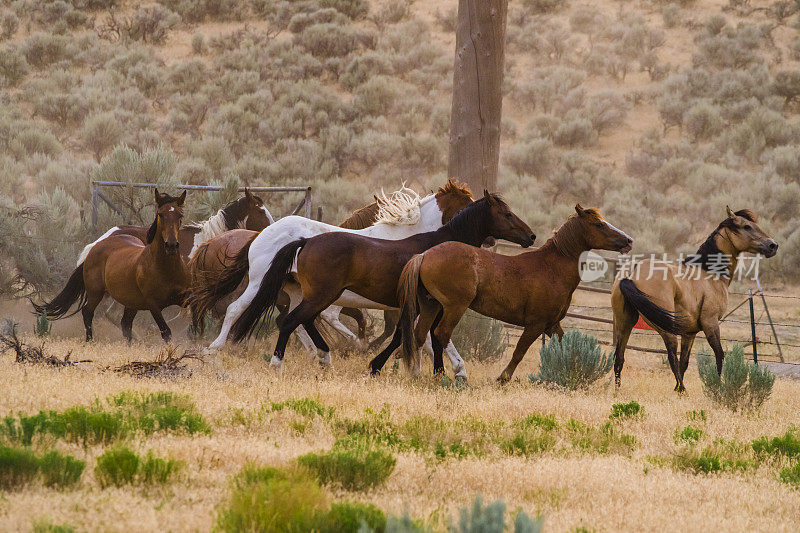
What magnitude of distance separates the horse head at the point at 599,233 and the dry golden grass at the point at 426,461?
1.47m

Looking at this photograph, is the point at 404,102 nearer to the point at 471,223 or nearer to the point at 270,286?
the point at 471,223

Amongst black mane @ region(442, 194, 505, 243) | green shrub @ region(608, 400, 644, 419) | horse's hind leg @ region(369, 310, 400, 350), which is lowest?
horse's hind leg @ region(369, 310, 400, 350)

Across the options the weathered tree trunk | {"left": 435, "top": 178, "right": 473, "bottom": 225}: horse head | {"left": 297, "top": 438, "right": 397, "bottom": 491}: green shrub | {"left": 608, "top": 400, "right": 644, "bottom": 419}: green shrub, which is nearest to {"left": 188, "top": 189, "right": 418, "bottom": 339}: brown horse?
{"left": 435, "top": 178, "right": 473, "bottom": 225}: horse head

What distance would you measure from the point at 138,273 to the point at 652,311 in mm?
5947

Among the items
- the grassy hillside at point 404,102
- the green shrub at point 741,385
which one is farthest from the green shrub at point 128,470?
the grassy hillside at point 404,102

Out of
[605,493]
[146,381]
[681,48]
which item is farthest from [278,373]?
[681,48]

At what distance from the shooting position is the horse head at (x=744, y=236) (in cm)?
1013

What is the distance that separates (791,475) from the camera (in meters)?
5.69

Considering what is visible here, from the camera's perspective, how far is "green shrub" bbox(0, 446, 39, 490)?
4.44 m

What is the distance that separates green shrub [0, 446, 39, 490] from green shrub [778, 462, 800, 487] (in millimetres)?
4469

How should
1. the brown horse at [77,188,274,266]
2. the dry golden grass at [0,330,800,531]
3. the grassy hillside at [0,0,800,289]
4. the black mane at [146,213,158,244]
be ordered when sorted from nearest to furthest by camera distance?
the dry golden grass at [0,330,800,531], the black mane at [146,213,158,244], the brown horse at [77,188,274,266], the grassy hillside at [0,0,800,289]

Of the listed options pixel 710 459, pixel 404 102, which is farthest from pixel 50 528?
pixel 404 102

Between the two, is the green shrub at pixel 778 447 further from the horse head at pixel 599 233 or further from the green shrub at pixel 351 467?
the green shrub at pixel 351 467

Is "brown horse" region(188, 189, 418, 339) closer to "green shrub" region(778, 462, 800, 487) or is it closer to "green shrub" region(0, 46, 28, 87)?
"green shrub" region(778, 462, 800, 487)
